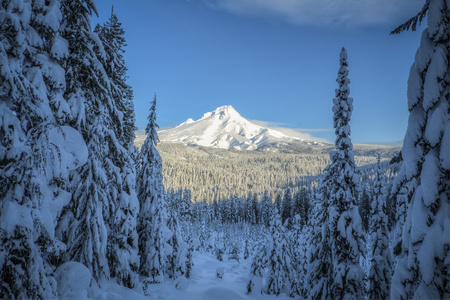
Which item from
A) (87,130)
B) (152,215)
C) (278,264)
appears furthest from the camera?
(278,264)

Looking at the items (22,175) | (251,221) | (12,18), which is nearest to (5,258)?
(22,175)

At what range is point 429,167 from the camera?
3.91 m

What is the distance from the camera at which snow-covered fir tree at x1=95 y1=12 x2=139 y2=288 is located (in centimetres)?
1097

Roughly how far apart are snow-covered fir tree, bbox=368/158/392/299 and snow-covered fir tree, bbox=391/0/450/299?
1694 centimetres

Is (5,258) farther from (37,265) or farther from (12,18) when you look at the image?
(12,18)

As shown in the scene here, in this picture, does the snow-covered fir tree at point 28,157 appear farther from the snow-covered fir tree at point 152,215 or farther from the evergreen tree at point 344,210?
the evergreen tree at point 344,210

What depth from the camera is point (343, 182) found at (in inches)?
484

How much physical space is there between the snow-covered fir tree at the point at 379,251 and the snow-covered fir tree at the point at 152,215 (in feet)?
52.7

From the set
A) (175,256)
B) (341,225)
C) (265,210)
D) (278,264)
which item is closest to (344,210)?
(341,225)

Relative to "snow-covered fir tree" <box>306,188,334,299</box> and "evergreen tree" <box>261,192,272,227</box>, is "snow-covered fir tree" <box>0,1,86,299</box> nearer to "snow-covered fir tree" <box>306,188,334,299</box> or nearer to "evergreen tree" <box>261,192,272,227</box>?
"snow-covered fir tree" <box>306,188,334,299</box>

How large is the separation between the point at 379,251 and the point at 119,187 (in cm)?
1977

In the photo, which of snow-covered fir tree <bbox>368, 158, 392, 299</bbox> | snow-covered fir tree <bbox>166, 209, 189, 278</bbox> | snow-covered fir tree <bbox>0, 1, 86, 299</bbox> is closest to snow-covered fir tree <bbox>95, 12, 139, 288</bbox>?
snow-covered fir tree <bbox>0, 1, 86, 299</bbox>

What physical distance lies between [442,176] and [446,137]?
651 mm

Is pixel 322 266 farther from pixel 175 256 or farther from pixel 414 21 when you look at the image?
pixel 414 21
